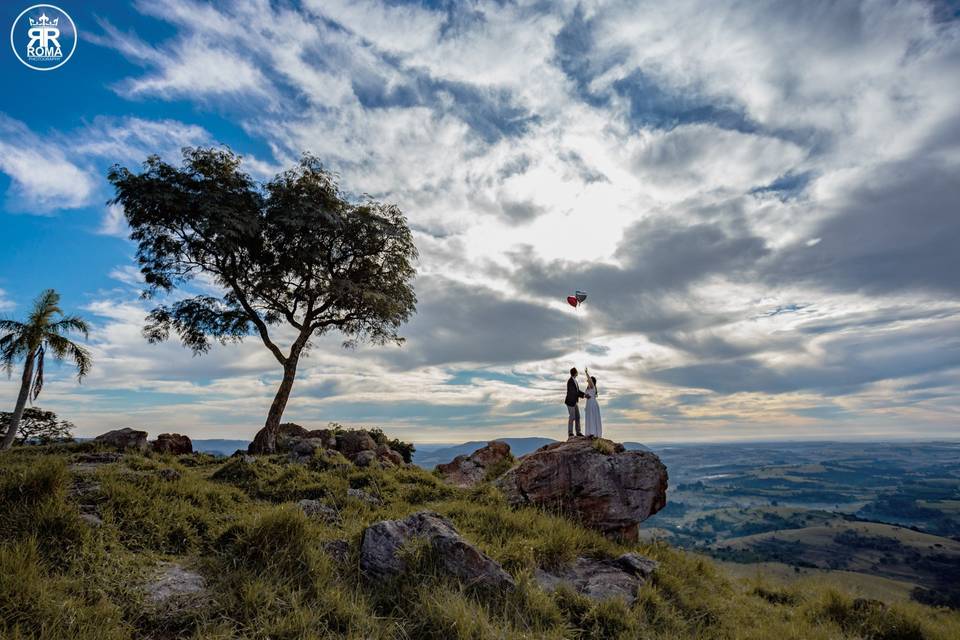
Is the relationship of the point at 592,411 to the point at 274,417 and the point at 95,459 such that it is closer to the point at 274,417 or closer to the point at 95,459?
the point at 274,417

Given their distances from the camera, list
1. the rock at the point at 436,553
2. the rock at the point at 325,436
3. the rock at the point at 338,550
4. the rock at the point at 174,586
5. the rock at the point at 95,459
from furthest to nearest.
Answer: the rock at the point at 325,436, the rock at the point at 95,459, the rock at the point at 338,550, the rock at the point at 436,553, the rock at the point at 174,586

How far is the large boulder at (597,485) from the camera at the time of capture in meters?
13.0

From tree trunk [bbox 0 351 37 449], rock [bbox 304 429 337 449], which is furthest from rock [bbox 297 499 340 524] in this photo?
tree trunk [bbox 0 351 37 449]

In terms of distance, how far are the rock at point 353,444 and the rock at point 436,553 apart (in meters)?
15.8

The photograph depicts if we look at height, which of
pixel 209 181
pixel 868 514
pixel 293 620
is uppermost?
pixel 209 181

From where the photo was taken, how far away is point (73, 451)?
57.3 ft

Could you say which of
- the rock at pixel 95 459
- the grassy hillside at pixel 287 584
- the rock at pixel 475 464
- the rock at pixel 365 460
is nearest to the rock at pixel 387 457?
the rock at pixel 365 460

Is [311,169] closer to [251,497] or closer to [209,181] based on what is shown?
[209,181]

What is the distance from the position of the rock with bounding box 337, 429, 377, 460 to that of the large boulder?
1118 cm

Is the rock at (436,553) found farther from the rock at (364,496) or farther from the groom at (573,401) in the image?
the groom at (573,401)

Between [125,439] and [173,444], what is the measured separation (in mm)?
2675

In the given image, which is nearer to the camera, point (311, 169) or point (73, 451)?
point (73, 451)

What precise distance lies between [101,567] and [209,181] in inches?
868

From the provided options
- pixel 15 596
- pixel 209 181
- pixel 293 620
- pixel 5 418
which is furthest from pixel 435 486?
pixel 5 418
